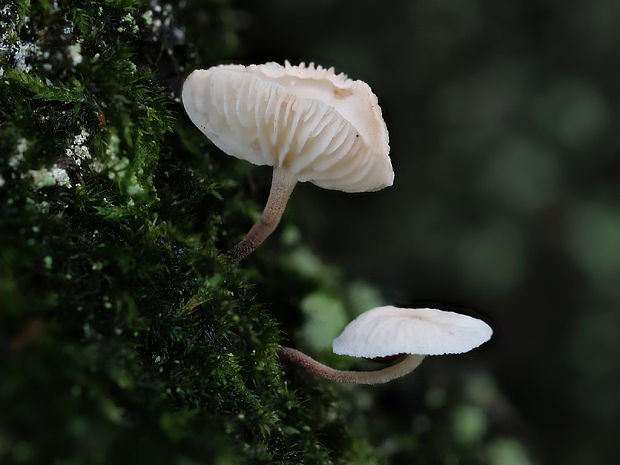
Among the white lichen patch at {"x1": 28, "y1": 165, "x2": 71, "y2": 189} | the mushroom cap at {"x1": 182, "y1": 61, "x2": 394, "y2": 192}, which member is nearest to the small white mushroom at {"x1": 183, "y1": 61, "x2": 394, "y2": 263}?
the mushroom cap at {"x1": 182, "y1": 61, "x2": 394, "y2": 192}

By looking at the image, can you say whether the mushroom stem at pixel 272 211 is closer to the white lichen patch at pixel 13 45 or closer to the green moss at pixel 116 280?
the green moss at pixel 116 280

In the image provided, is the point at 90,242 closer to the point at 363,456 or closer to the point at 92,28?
the point at 92,28

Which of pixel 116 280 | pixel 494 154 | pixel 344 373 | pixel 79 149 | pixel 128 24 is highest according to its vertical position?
pixel 494 154

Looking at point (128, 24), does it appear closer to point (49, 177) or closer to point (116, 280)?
point (49, 177)

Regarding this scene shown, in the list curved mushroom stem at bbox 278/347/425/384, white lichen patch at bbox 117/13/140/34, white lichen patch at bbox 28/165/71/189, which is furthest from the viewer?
curved mushroom stem at bbox 278/347/425/384

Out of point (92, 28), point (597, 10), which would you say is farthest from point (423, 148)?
point (92, 28)

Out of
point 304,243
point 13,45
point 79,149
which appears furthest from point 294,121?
point 304,243

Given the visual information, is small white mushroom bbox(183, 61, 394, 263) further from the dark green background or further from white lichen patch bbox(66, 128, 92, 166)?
white lichen patch bbox(66, 128, 92, 166)
